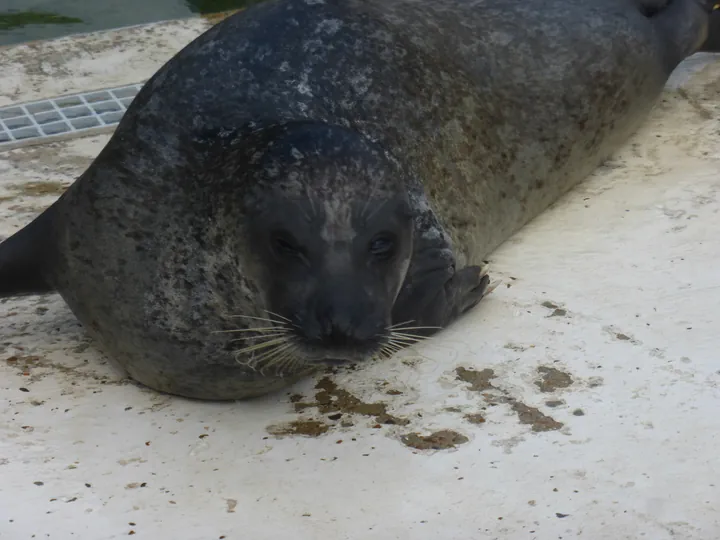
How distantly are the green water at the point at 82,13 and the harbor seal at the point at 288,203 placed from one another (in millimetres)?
4559

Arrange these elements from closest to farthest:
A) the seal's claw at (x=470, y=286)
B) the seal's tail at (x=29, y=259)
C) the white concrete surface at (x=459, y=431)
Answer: the white concrete surface at (x=459, y=431) < the seal's tail at (x=29, y=259) < the seal's claw at (x=470, y=286)

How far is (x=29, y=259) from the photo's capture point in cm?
362

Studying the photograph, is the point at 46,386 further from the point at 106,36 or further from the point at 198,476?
the point at 106,36

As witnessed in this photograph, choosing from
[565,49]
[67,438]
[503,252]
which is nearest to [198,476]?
[67,438]

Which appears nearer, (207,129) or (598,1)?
(207,129)

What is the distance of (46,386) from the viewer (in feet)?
11.1

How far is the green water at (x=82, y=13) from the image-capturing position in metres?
8.27

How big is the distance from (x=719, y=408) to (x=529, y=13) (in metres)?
2.20

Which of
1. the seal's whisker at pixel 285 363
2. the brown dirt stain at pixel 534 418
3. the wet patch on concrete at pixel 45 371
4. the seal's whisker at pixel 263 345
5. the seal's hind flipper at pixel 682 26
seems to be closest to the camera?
the seal's whisker at pixel 263 345

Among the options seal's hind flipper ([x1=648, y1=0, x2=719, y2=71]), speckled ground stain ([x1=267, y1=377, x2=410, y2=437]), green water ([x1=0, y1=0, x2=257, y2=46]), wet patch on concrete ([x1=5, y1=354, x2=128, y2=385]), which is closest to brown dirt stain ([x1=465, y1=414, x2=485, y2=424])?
speckled ground stain ([x1=267, y1=377, x2=410, y2=437])

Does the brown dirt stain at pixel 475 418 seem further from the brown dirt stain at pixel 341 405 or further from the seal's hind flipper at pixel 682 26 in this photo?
the seal's hind flipper at pixel 682 26

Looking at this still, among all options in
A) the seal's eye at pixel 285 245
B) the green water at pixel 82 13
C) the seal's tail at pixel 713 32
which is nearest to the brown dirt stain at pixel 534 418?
the seal's eye at pixel 285 245

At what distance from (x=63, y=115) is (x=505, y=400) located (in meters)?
3.29

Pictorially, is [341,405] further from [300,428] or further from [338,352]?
[338,352]
